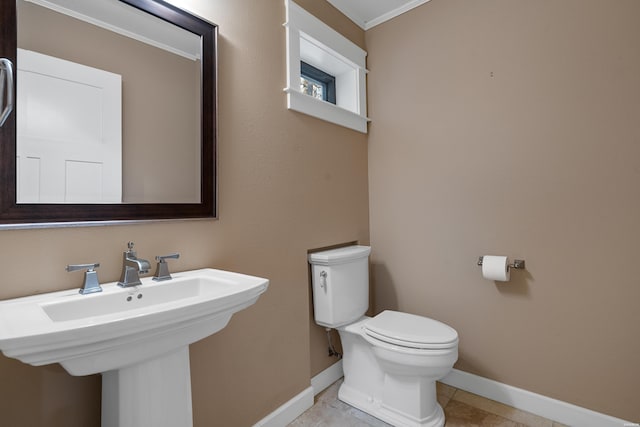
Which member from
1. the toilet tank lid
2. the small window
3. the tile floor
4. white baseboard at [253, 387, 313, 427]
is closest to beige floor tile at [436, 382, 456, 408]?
the tile floor

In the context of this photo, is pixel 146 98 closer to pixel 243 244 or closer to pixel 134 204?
pixel 134 204

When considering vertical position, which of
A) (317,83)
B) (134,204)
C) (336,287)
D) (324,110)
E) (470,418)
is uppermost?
(317,83)

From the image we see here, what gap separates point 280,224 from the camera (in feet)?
5.49

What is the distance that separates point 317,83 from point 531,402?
2.33 meters

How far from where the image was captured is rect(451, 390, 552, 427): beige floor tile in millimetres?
1623

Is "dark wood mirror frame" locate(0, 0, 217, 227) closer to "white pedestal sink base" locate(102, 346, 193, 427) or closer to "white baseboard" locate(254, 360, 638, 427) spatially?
"white pedestal sink base" locate(102, 346, 193, 427)

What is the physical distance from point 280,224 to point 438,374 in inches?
41.9

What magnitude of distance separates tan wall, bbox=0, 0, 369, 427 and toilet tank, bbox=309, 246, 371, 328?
74 mm

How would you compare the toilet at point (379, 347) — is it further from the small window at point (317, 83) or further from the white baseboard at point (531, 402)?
the small window at point (317, 83)

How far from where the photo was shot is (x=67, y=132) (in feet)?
3.38

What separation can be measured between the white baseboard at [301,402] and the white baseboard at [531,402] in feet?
2.30

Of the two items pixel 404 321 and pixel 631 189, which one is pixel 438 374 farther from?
pixel 631 189

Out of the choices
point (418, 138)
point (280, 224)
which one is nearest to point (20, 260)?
point (280, 224)

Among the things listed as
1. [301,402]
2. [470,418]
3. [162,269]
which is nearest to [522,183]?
[470,418]
